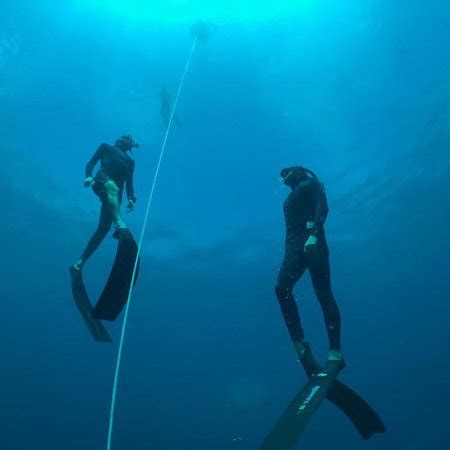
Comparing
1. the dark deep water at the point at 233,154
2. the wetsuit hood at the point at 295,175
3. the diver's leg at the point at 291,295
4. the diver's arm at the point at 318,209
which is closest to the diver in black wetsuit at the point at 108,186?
the diver's leg at the point at 291,295

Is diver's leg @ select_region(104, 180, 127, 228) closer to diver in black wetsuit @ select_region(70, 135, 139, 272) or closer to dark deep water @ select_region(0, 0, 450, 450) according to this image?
diver in black wetsuit @ select_region(70, 135, 139, 272)

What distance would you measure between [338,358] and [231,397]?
5282cm

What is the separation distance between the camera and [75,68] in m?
17.6

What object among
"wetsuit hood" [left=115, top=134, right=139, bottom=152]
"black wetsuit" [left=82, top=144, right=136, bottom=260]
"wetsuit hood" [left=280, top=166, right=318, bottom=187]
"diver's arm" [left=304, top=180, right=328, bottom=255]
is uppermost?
"wetsuit hood" [left=115, top=134, right=139, bottom=152]

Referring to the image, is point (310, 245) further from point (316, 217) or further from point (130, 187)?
point (130, 187)

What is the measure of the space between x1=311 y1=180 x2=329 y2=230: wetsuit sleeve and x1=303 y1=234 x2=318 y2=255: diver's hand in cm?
15

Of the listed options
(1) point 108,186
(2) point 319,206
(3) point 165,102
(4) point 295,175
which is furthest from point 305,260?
(3) point 165,102

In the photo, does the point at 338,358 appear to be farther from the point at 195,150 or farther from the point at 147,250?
the point at 147,250

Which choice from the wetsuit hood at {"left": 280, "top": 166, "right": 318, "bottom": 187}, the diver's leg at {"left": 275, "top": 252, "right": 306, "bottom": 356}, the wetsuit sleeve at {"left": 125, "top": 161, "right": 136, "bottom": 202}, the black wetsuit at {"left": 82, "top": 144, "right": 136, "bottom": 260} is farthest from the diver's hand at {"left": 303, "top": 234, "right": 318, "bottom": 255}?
the wetsuit sleeve at {"left": 125, "top": 161, "right": 136, "bottom": 202}

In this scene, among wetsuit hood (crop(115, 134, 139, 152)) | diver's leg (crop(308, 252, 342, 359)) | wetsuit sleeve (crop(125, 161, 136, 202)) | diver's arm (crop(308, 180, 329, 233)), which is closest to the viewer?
diver's leg (crop(308, 252, 342, 359))

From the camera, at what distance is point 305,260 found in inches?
199

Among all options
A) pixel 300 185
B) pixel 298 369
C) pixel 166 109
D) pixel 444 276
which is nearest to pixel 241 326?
pixel 298 369

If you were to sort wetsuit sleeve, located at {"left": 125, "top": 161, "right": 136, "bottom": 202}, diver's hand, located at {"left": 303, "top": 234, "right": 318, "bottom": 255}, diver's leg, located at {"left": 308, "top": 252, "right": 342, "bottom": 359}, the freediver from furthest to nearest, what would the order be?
the freediver, wetsuit sleeve, located at {"left": 125, "top": 161, "right": 136, "bottom": 202}, diver's hand, located at {"left": 303, "top": 234, "right": 318, "bottom": 255}, diver's leg, located at {"left": 308, "top": 252, "right": 342, "bottom": 359}

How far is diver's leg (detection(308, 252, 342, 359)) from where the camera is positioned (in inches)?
181
